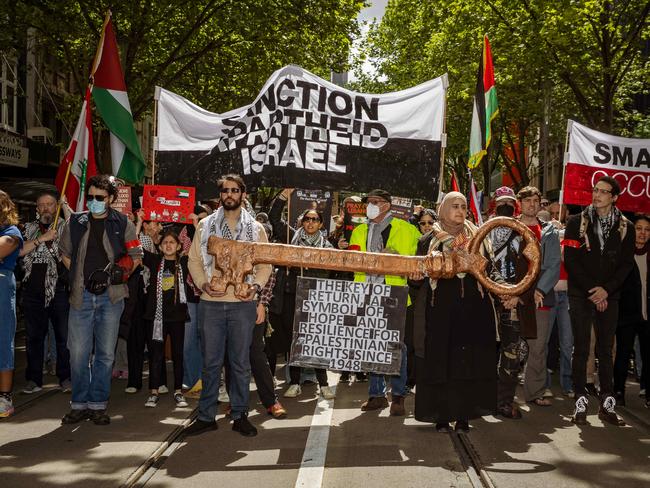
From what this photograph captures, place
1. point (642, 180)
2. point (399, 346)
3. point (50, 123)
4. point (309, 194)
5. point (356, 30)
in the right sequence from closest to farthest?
1. point (399, 346)
2. point (642, 180)
3. point (309, 194)
4. point (356, 30)
5. point (50, 123)

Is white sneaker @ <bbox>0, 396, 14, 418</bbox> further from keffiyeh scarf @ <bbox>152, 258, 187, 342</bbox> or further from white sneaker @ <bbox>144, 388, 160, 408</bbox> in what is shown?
keffiyeh scarf @ <bbox>152, 258, 187, 342</bbox>

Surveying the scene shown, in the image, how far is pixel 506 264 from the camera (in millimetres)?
7621

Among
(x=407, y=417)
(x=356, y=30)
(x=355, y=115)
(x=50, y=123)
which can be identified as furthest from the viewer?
(x=50, y=123)

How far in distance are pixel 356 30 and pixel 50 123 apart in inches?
578

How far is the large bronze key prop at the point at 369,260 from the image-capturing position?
19.1 ft

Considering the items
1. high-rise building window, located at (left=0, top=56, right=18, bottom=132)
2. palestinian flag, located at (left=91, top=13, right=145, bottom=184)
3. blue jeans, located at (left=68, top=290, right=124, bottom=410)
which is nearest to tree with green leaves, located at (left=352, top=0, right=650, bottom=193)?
high-rise building window, located at (left=0, top=56, right=18, bottom=132)

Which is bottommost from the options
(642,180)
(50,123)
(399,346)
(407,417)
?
(407,417)

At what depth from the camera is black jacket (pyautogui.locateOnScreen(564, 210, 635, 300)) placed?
7.49 metres

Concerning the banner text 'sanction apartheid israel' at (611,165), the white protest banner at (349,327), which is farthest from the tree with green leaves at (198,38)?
the white protest banner at (349,327)

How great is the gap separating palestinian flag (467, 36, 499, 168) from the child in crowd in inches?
137

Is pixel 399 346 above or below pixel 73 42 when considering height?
below

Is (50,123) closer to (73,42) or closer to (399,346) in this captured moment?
(73,42)

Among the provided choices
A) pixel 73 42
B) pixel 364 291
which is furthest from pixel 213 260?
pixel 73 42

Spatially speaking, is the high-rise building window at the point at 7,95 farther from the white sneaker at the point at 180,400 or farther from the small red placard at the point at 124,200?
the white sneaker at the point at 180,400
